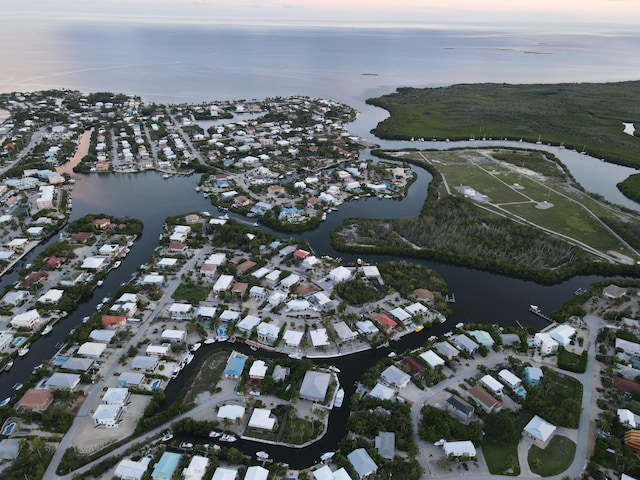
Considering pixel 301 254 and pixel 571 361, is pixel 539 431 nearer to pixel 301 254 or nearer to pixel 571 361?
pixel 571 361

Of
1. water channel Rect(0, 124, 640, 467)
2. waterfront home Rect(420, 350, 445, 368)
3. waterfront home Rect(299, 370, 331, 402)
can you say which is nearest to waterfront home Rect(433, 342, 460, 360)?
waterfront home Rect(420, 350, 445, 368)

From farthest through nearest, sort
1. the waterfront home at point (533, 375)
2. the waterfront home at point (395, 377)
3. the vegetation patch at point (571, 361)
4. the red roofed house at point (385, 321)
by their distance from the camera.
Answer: the red roofed house at point (385, 321) → the vegetation patch at point (571, 361) → the waterfront home at point (533, 375) → the waterfront home at point (395, 377)

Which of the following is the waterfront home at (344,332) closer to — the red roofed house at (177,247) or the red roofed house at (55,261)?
the red roofed house at (177,247)

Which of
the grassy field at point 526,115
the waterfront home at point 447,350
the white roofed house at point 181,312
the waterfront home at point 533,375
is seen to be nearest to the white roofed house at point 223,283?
the white roofed house at point 181,312

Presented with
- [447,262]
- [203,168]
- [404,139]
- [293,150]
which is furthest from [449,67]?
[447,262]

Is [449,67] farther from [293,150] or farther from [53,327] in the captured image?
[53,327]

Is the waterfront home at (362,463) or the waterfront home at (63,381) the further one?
the waterfront home at (63,381)

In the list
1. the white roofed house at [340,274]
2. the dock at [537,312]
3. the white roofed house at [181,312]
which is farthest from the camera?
the white roofed house at [340,274]
